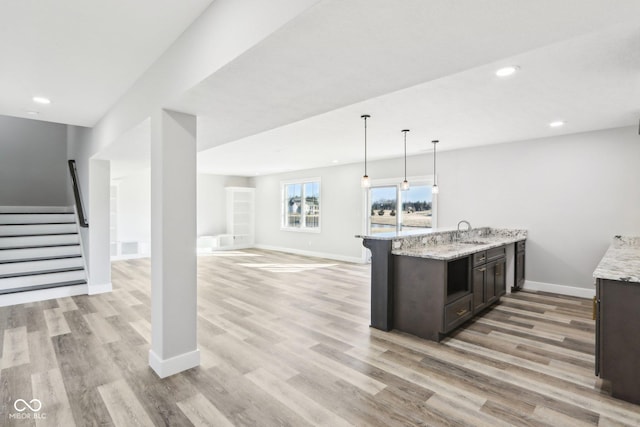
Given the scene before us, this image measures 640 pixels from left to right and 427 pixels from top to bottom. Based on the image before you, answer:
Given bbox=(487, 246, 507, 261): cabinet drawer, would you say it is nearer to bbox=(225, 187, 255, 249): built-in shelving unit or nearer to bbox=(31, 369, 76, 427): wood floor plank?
bbox=(31, 369, 76, 427): wood floor plank

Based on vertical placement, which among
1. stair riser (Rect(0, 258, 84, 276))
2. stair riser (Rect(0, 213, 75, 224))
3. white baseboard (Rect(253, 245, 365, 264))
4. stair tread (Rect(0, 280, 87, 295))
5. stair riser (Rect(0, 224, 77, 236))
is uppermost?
stair riser (Rect(0, 213, 75, 224))

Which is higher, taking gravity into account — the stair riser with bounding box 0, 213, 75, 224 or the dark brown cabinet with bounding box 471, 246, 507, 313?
the stair riser with bounding box 0, 213, 75, 224

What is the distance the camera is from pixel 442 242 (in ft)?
14.7

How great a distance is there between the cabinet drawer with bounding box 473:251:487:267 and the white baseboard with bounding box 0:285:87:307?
582cm

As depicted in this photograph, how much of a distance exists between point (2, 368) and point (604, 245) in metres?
7.40

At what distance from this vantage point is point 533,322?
3869 mm

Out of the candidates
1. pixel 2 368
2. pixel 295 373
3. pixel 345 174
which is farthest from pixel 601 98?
pixel 2 368

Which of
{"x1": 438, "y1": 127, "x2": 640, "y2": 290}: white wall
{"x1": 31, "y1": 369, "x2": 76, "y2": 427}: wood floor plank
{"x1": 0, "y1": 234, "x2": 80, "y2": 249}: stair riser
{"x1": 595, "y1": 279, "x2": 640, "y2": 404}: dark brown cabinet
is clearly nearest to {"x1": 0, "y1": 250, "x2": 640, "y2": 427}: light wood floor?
{"x1": 31, "y1": 369, "x2": 76, "y2": 427}: wood floor plank

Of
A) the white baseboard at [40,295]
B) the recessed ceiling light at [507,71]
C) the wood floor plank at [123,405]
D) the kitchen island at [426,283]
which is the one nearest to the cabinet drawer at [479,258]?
the kitchen island at [426,283]

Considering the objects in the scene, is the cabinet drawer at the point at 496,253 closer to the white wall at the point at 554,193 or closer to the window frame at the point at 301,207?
the white wall at the point at 554,193

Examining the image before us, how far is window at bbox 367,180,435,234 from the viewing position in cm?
682

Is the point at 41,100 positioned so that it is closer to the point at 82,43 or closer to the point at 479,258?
the point at 82,43

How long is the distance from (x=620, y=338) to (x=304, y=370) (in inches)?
94.3

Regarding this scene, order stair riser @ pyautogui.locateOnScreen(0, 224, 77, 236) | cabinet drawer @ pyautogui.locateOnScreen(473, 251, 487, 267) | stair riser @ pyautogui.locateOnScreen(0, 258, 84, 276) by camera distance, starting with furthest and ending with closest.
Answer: stair riser @ pyautogui.locateOnScreen(0, 224, 77, 236)
stair riser @ pyautogui.locateOnScreen(0, 258, 84, 276)
cabinet drawer @ pyautogui.locateOnScreen(473, 251, 487, 267)
